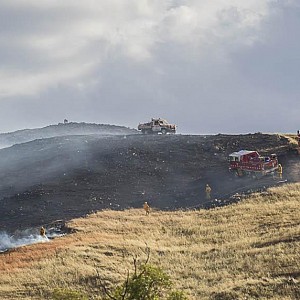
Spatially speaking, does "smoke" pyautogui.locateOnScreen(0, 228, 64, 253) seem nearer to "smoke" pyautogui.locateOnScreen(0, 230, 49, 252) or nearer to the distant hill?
"smoke" pyautogui.locateOnScreen(0, 230, 49, 252)

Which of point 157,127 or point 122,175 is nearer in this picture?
point 122,175

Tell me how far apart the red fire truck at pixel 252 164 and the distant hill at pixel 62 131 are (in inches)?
1478

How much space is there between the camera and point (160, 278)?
35.2 ft

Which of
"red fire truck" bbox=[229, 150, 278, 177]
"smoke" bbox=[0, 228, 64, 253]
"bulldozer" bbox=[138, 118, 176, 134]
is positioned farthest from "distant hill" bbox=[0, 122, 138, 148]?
"smoke" bbox=[0, 228, 64, 253]

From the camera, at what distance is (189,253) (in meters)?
26.1

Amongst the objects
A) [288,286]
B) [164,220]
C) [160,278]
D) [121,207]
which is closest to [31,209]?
[121,207]

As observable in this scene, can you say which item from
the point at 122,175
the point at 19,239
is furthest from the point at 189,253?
the point at 122,175

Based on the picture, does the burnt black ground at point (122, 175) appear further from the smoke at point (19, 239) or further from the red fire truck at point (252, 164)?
the smoke at point (19, 239)

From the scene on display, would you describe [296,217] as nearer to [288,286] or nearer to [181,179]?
[288,286]

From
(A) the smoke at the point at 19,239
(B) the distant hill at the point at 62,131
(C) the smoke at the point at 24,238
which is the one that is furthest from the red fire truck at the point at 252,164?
(B) the distant hill at the point at 62,131

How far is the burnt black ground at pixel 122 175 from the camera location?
3872 cm

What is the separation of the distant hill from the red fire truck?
37534 mm

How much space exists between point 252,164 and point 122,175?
11.6 meters

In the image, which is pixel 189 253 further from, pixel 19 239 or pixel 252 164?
pixel 252 164
